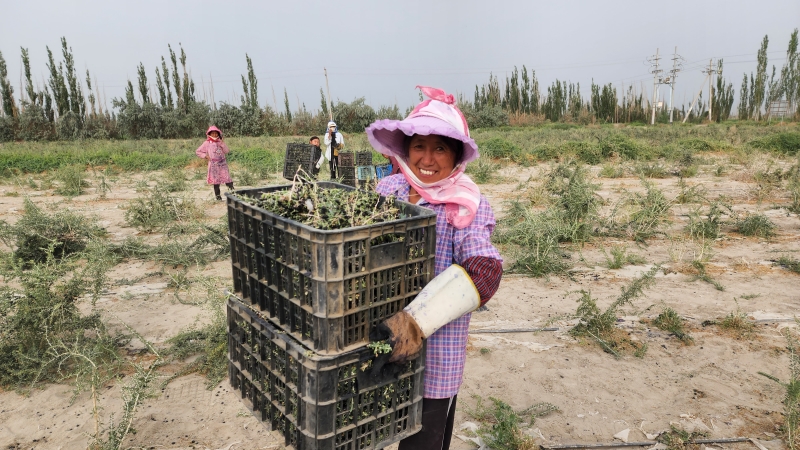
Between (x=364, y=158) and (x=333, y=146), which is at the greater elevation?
(x=333, y=146)

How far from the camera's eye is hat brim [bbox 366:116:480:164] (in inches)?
69.9

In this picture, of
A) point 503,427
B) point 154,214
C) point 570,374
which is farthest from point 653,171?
point 503,427

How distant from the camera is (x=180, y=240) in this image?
7098 mm

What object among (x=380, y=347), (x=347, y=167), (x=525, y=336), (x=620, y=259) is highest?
(x=347, y=167)

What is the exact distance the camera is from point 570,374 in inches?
142

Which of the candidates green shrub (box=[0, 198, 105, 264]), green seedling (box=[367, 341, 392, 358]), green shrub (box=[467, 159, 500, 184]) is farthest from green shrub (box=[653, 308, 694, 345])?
green shrub (box=[467, 159, 500, 184])

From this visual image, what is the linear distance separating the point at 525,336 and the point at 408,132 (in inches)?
113

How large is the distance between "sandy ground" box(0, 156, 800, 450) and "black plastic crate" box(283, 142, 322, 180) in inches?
163

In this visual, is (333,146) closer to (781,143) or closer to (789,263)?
(789,263)

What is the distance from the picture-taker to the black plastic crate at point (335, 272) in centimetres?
135

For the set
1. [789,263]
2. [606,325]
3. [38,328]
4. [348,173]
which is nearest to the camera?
[38,328]

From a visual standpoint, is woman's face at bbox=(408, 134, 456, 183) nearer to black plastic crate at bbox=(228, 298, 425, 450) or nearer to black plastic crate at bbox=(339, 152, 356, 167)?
black plastic crate at bbox=(228, 298, 425, 450)

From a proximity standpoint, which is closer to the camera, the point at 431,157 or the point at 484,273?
the point at 484,273

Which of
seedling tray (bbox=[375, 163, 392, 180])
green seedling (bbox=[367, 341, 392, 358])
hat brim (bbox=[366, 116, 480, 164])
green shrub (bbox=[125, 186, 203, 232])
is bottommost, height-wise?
green shrub (bbox=[125, 186, 203, 232])
